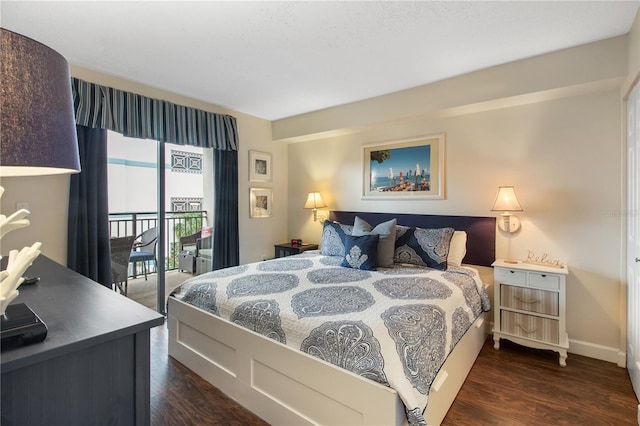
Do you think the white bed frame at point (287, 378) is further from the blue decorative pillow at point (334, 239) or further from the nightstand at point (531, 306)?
the blue decorative pillow at point (334, 239)

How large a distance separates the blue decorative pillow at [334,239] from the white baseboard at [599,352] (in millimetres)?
2181

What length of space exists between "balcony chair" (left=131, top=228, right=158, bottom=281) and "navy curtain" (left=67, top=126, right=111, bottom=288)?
48cm

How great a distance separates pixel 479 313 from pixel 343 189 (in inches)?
86.5

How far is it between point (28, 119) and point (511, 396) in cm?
279

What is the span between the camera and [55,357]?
0.82 metres

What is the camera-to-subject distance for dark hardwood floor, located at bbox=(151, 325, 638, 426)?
1.89 metres

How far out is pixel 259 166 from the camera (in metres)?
4.36

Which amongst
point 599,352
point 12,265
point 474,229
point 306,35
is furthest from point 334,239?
point 12,265

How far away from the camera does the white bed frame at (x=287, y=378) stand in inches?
59.1

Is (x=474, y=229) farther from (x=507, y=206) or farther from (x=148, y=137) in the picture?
(x=148, y=137)

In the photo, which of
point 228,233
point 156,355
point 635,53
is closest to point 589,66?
point 635,53

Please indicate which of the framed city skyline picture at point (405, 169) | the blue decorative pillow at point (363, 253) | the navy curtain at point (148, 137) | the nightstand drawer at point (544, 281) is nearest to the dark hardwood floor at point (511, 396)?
the nightstand drawer at point (544, 281)

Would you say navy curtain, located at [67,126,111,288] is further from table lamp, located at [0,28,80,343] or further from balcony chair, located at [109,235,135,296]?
table lamp, located at [0,28,80,343]

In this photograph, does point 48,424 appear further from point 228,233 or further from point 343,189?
point 343,189
